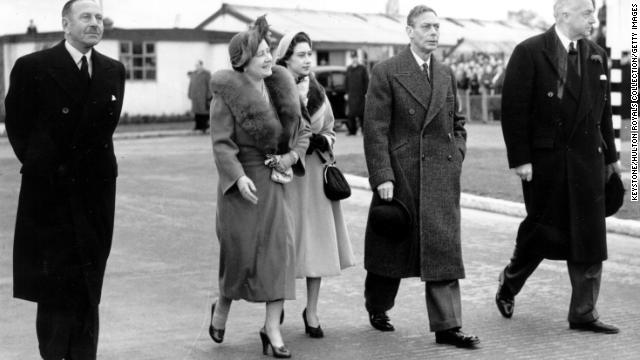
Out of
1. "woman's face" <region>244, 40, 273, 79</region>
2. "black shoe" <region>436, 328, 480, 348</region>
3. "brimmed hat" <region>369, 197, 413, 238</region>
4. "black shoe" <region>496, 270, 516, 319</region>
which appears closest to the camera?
"woman's face" <region>244, 40, 273, 79</region>

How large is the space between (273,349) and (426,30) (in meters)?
2.08

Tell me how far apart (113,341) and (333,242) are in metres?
1.47

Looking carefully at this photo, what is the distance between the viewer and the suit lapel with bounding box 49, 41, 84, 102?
5805 mm

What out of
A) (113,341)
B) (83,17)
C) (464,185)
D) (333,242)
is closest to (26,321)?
(113,341)

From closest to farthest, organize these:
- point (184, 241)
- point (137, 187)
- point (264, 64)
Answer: point (264, 64) < point (184, 241) < point (137, 187)

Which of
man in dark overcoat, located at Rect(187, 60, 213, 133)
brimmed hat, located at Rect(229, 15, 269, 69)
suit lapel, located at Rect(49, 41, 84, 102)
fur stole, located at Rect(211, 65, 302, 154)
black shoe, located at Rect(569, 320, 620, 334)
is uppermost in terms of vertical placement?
brimmed hat, located at Rect(229, 15, 269, 69)

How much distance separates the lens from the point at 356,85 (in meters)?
28.3

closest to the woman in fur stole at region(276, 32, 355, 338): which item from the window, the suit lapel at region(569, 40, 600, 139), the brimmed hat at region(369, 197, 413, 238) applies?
the brimmed hat at region(369, 197, 413, 238)

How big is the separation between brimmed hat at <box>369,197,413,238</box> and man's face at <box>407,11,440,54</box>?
0.94 meters

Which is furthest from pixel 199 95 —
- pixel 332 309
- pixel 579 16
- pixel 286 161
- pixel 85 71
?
pixel 85 71

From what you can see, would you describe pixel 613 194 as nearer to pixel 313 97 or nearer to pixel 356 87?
pixel 313 97

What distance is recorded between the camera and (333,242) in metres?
7.42

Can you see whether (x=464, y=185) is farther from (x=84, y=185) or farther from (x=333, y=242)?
(x=84, y=185)

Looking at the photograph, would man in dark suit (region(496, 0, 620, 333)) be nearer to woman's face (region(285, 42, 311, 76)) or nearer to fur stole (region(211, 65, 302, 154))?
woman's face (region(285, 42, 311, 76))
